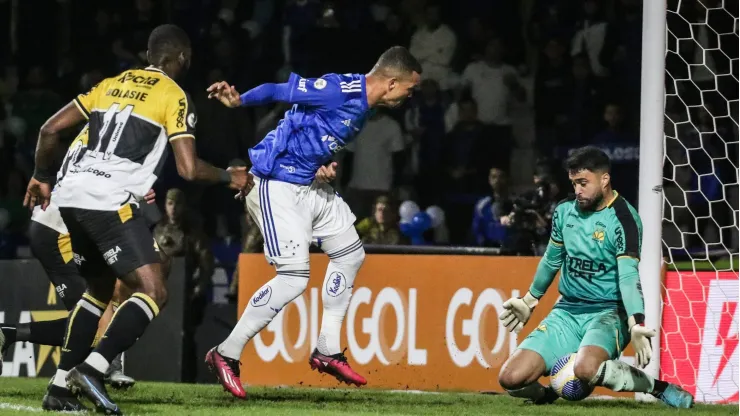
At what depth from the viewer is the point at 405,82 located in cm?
743

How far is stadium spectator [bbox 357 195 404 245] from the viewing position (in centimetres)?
1117

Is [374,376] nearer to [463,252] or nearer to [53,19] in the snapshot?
[463,252]

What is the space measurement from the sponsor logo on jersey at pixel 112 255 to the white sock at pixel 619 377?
2.75 meters

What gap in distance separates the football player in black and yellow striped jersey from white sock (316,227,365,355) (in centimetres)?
119

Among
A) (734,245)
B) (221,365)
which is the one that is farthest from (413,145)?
(221,365)

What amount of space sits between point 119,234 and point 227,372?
127 cm

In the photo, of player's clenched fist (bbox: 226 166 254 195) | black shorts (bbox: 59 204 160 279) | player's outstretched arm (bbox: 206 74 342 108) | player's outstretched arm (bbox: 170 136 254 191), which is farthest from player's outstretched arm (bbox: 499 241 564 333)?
black shorts (bbox: 59 204 160 279)

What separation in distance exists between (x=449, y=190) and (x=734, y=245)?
282 cm

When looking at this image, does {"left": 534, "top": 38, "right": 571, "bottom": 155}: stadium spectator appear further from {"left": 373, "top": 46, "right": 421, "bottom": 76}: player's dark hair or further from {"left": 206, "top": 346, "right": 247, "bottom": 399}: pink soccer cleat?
{"left": 206, "top": 346, "right": 247, "bottom": 399}: pink soccer cleat

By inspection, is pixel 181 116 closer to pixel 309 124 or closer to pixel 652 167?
pixel 309 124

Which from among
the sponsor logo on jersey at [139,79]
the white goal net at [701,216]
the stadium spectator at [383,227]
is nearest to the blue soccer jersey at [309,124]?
the sponsor logo on jersey at [139,79]

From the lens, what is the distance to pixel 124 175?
6.50 m

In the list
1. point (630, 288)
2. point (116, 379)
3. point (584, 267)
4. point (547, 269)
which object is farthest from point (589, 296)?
point (116, 379)

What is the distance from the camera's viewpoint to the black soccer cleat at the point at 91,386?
5.96 m
